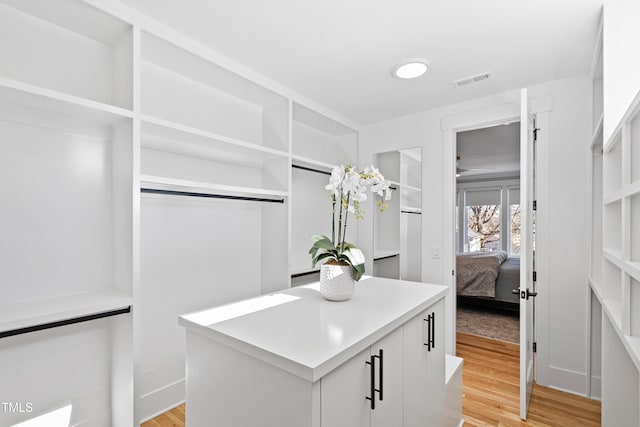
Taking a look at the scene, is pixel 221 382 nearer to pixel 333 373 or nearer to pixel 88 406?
pixel 333 373

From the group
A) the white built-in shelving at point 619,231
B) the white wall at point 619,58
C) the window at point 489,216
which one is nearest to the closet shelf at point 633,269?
the white built-in shelving at point 619,231

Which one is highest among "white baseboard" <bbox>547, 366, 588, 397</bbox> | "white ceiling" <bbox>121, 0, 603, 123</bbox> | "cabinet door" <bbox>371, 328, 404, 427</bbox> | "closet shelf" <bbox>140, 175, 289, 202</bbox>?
"white ceiling" <bbox>121, 0, 603, 123</bbox>

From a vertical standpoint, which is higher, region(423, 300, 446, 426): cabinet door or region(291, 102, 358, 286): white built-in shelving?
region(291, 102, 358, 286): white built-in shelving

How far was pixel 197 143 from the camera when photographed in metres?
2.26

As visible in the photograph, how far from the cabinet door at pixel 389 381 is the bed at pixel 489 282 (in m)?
3.59

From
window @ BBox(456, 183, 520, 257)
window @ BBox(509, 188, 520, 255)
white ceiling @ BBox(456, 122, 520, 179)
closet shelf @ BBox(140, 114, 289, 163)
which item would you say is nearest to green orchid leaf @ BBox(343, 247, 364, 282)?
closet shelf @ BBox(140, 114, 289, 163)

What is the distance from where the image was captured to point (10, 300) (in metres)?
1.55

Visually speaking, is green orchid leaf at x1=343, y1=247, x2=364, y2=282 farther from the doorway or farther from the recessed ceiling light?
the recessed ceiling light

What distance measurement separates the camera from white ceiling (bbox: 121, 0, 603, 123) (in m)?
1.69

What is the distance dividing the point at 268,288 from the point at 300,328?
1.69 meters

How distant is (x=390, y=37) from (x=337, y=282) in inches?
59.5

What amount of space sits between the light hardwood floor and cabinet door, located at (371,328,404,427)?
1195 millimetres

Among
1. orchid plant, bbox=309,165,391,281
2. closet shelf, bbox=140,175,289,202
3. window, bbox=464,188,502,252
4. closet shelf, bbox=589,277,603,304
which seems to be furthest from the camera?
window, bbox=464,188,502,252

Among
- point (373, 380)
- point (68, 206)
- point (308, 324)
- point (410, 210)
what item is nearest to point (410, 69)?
point (410, 210)
